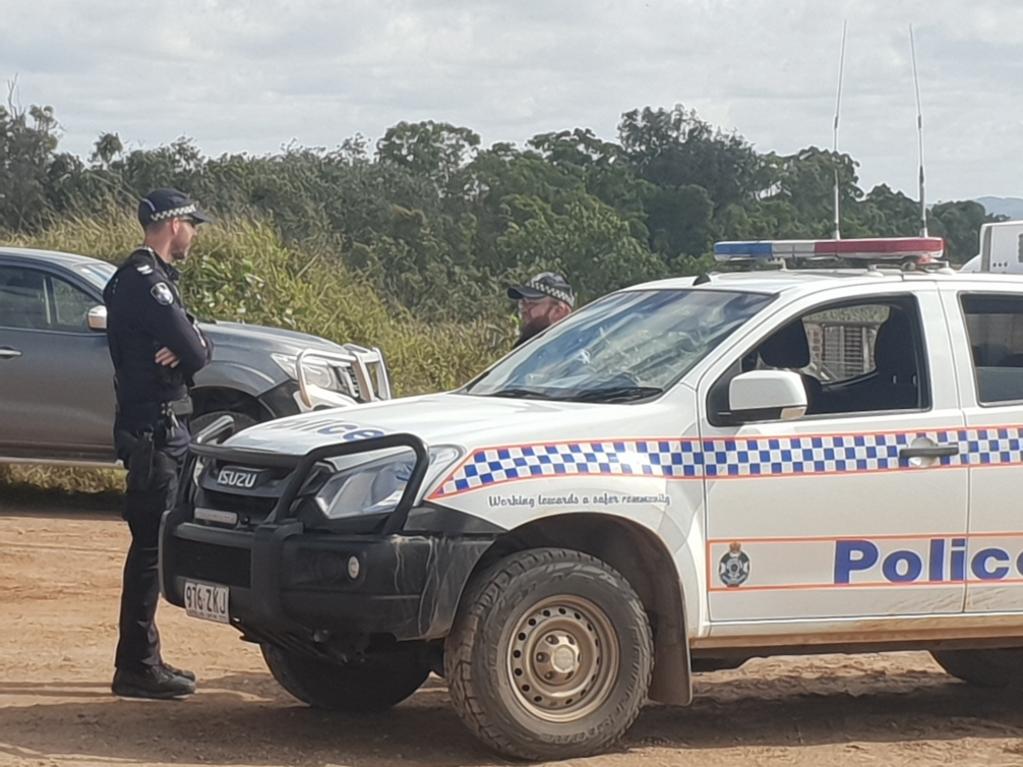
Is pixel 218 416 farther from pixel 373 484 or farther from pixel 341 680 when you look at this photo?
pixel 373 484

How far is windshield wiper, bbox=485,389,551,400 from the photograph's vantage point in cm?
711

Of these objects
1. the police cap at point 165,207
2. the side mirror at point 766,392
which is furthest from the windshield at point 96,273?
the side mirror at point 766,392

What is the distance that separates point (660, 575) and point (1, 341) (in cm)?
755

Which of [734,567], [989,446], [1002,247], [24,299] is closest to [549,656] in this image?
[734,567]

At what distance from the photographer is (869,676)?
8.70 meters

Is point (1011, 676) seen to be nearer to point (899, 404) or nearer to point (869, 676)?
point (869, 676)

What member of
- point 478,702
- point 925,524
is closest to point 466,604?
point 478,702

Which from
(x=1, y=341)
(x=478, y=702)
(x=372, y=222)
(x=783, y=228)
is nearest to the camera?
(x=478, y=702)

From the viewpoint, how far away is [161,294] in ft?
24.3

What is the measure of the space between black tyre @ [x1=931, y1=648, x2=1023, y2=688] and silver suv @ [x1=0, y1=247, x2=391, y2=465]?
5152 mm

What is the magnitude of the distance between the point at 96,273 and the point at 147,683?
241 inches

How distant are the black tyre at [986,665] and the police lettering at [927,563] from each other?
4.17 feet

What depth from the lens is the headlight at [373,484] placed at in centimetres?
629

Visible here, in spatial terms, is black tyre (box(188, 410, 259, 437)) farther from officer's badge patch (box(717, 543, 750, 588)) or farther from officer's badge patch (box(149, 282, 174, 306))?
officer's badge patch (box(717, 543, 750, 588))
